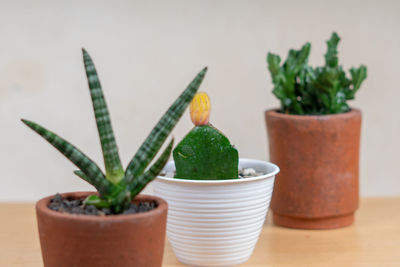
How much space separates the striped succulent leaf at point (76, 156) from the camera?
703mm

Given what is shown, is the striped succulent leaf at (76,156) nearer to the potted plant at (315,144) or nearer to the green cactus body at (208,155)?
the green cactus body at (208,155)

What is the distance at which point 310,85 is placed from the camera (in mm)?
1185

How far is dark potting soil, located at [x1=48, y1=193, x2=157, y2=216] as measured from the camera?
723mm

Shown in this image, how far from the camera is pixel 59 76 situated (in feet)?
4.80

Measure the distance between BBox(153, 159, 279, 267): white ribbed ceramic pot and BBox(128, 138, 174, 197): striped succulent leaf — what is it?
0.17 meters

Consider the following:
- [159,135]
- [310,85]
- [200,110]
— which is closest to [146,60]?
A: [310,85]

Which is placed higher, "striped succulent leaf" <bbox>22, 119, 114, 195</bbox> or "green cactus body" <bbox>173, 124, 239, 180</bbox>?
"striped succulent leaf" <bbox>22, 119, 114, 195</bbox>

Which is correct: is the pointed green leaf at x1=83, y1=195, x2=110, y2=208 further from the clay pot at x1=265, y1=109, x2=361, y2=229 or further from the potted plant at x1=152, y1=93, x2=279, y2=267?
the clay pot at x1=265, y1=109, x2=361, y2=229

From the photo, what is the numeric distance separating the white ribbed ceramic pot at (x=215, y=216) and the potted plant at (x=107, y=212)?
0.46ft

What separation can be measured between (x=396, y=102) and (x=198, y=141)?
2.53 ft

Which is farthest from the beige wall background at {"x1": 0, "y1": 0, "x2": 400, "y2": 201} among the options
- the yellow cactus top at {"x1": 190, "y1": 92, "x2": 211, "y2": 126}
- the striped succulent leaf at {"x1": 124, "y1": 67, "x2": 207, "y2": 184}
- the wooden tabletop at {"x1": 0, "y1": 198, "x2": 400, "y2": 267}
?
the striped succulent leaf at {"x1": 124, "y1": 67, "x2": 207, "y2": 184}

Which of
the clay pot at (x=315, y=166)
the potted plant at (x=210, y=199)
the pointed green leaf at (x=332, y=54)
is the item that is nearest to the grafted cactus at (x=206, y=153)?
the potted plant at (x=210, y=199)

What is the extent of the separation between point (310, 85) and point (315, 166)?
16 cm

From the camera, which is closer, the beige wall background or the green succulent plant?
the green succulent plant
